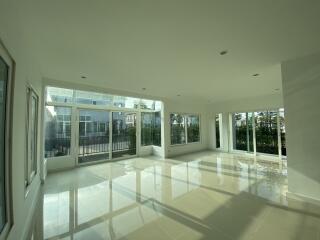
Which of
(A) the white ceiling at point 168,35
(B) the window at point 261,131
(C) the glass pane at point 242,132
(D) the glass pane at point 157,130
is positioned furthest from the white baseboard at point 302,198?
(D) the glass pane at point 157,130

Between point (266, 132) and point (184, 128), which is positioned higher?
point (184, 128)

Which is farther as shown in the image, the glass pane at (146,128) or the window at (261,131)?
the glass pane at (146,128)

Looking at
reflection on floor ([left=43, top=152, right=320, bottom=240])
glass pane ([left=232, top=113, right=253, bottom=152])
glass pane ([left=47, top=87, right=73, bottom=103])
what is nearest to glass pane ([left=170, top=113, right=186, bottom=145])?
glass pane ([left=232, top=113, right=253, bottom=152])

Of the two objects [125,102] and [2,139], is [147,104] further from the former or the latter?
[2,139]

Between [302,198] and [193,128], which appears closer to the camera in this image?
[302,198]

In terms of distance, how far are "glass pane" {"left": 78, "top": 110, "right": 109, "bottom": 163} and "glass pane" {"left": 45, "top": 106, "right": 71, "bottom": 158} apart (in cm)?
41

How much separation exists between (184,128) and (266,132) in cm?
337

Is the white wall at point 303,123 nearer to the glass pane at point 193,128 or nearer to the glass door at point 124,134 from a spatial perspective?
the glass pane at point 193,128

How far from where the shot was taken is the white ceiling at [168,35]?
1789mm

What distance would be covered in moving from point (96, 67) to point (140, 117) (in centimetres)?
379

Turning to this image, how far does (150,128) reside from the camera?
7492 mm

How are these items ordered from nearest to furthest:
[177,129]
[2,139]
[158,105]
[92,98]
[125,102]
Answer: [2,139], [92,98], [125,102], [158,105], [177,129]

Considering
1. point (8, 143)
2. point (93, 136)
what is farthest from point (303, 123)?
point (93, 136)

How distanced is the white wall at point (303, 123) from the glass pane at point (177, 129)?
4663 mm
